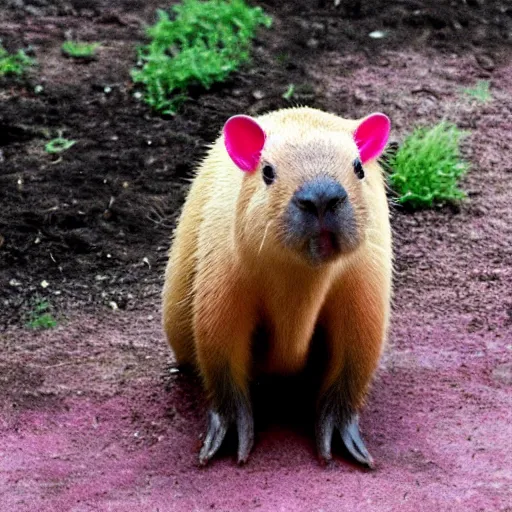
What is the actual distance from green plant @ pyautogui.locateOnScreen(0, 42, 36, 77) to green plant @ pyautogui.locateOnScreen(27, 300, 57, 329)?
285 cm

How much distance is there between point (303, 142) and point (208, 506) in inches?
62.8

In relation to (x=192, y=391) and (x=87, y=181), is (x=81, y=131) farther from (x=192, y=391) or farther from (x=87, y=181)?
(x=192, y=391)

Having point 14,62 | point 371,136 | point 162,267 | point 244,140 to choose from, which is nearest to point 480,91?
point 162,267

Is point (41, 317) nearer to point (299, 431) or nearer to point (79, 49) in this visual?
point (299, 431)

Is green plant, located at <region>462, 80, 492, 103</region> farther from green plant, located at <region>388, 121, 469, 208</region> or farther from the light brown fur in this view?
the light brown fur

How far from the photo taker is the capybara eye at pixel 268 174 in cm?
391

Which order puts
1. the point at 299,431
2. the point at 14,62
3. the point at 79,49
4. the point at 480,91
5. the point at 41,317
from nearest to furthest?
the point at 299,431 < the point at 41,317 < the point at 480,91 < the point at 14,62 < the point at 79,49

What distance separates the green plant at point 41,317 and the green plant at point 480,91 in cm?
399

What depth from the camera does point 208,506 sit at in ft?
13.4

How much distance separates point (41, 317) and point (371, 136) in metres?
2.67

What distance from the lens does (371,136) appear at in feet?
13.8

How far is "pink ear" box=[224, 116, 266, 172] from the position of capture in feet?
13.3

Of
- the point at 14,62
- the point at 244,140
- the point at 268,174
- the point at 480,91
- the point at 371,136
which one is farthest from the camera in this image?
the point at 14,62

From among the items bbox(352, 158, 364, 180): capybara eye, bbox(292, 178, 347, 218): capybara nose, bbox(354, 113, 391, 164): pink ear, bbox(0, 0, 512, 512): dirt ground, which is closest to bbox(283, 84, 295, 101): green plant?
bbox(0, 0, 512, 512): dirt ground
